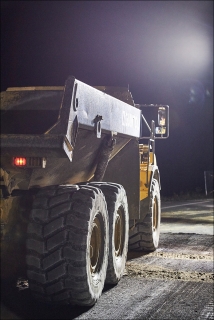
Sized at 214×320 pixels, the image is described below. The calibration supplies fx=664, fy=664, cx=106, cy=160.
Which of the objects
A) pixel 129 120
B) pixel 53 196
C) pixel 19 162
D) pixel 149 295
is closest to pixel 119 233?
pixel 149 295

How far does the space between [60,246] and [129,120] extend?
113 inches

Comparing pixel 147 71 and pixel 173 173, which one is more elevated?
pixel 147 71

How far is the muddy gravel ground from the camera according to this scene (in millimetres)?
6496

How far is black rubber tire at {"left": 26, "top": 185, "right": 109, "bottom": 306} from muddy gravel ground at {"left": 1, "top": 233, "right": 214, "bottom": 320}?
0.74 ft

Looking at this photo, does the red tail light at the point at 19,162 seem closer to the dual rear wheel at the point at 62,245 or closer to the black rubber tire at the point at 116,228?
the dual rear wheel at the point at 62,245

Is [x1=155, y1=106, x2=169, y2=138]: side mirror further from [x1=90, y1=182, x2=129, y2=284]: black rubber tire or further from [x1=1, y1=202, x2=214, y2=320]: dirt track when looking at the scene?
[x1=90, y1=182, x2=129, y2=284]: black rubber tire

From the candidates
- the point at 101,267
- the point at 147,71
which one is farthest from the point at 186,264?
the point at 147,71

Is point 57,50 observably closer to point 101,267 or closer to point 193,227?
point 193,227

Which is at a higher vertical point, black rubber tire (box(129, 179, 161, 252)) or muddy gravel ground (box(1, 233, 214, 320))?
black rubber tire (box(129, 179, 161, 252))

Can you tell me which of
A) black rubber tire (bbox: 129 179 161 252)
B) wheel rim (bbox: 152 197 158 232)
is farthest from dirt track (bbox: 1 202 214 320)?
wheel rim (bbox: 152 197 158 232)

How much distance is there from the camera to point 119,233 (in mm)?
8344

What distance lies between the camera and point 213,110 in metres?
63.4

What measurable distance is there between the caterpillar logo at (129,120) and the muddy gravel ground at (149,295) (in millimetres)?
1946

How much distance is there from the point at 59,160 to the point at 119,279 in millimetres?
2265
